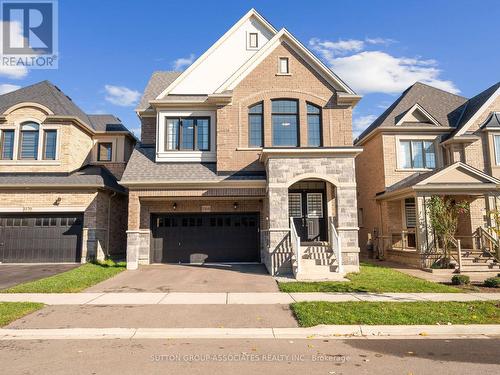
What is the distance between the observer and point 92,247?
1739 cm

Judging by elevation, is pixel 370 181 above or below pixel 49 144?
below

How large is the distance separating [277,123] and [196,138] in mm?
4108

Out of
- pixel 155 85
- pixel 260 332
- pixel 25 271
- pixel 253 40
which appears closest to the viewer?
pixel 260 332

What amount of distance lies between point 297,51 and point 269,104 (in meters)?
2.95

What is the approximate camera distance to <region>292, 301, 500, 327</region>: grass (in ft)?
24.3

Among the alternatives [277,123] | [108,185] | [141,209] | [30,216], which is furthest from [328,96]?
[30,216]

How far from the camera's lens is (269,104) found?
55.6 ft

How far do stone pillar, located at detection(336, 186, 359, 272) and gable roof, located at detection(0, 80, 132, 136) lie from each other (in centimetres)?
1415

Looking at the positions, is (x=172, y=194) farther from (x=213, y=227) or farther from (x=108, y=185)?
(x=108, y=185)

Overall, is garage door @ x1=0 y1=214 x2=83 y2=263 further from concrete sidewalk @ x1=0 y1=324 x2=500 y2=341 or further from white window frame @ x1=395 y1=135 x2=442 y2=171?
white window frame @ x1=395 y1=135 x2=442 y2=171

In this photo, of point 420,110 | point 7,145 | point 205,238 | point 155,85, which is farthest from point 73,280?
point 420,110

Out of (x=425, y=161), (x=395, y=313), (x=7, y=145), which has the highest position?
(x=7, y=145)

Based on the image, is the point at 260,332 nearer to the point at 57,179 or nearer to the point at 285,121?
the point at 285,121

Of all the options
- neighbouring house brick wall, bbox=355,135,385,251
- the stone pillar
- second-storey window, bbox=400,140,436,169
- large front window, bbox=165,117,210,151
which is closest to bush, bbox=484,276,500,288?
the stone pillar
